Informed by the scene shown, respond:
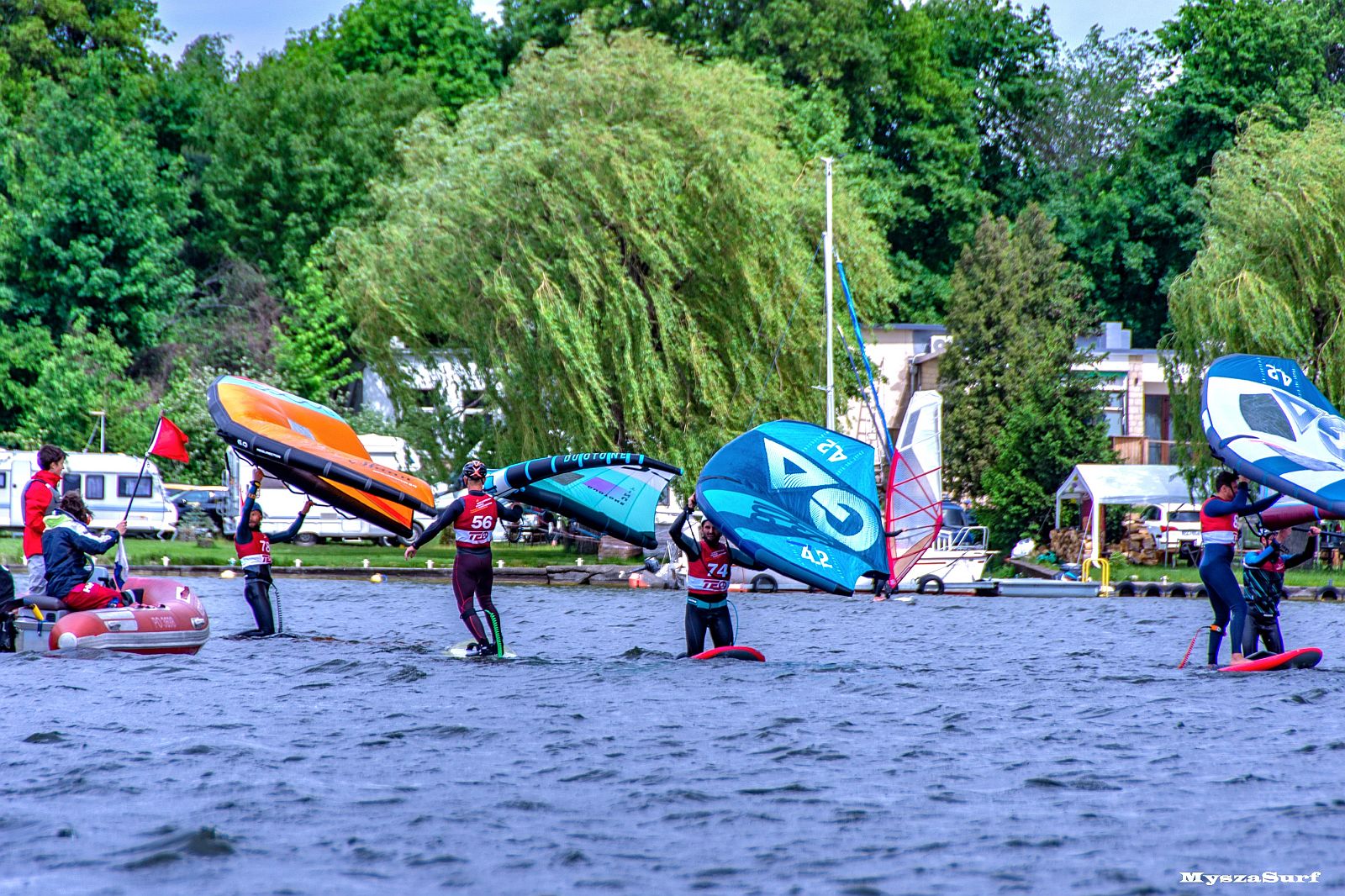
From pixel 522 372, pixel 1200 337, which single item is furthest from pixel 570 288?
pixel 1200 337

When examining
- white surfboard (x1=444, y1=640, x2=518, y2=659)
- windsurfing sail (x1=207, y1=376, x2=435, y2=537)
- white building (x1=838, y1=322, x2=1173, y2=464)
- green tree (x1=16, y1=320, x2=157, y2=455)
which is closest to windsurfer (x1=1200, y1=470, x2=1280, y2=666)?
white surfboard (x1=444, y1=640, x2=518, y2=659)

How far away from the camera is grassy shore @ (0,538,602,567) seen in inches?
1353

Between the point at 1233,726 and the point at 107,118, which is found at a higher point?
the point at 107,118

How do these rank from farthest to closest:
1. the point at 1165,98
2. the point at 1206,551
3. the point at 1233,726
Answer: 1. the point at 1165,98
2. the point at 1206,551
3. the point at 1233,726

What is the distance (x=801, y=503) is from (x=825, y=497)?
11.4 inches

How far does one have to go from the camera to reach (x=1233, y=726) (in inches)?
519

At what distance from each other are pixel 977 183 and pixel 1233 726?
50.6 metres

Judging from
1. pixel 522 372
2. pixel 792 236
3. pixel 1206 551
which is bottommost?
pixel 1206 551

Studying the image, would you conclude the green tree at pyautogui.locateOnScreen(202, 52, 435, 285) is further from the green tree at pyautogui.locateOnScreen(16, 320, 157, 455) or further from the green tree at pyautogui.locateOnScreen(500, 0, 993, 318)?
the green tree at pyautogui.locateOnScreen(16, 320, 157, 455)

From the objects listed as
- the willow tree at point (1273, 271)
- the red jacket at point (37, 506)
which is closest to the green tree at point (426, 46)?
the willow tree at point (1273, 271)

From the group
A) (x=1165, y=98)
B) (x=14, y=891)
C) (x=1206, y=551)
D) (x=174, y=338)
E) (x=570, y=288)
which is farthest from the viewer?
(x=1165, y=98)

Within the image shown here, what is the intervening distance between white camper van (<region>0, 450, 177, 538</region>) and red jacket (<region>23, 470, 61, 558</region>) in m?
27.3

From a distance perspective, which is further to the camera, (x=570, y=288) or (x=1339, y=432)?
(x=570, y=288)

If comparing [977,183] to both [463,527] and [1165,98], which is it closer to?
[1165,98]
